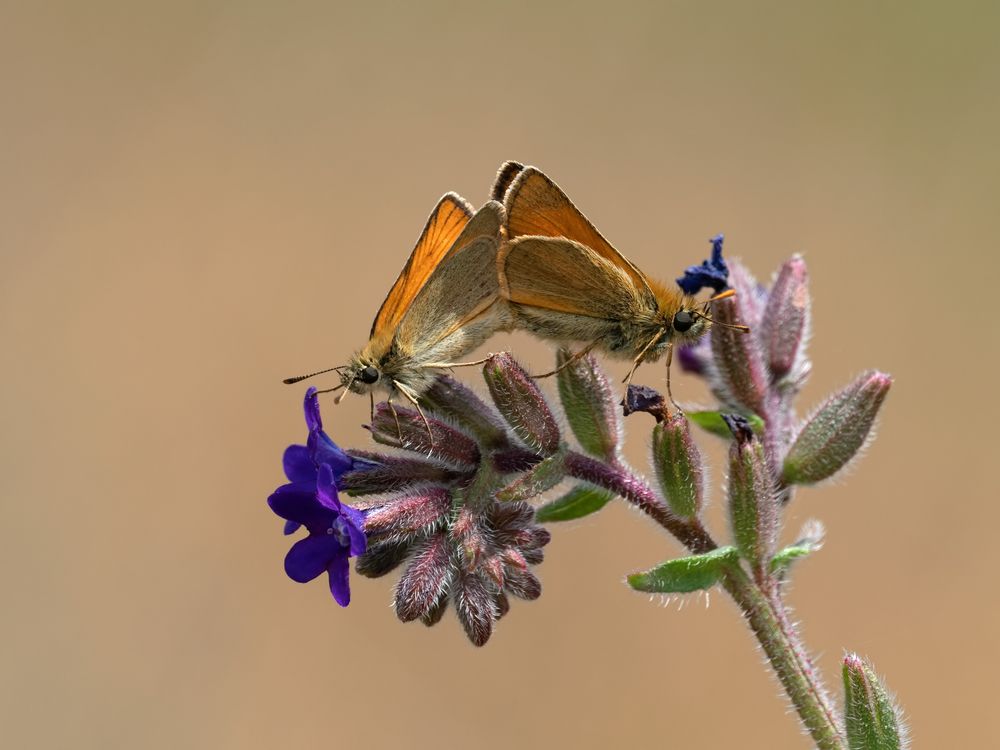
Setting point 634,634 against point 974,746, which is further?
point 634,634

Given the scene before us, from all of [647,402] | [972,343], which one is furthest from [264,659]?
[972,343]

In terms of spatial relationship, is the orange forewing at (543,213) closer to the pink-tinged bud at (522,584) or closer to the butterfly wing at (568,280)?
the butterfly wing at (568,280)

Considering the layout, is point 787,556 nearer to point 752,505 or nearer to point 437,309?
point 752,505

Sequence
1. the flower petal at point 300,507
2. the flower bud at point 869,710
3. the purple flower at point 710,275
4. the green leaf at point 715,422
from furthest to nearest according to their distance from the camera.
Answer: the purple flower at point 710,275, the green leaf at point 715,422, the flower petal at point 300,507, the flower bud at point 869,710

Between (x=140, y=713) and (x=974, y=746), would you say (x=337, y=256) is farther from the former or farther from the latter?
(x=974, y=746)

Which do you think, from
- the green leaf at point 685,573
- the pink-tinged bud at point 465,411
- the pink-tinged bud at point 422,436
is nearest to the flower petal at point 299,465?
the pink-tinged bud at point 422,436
